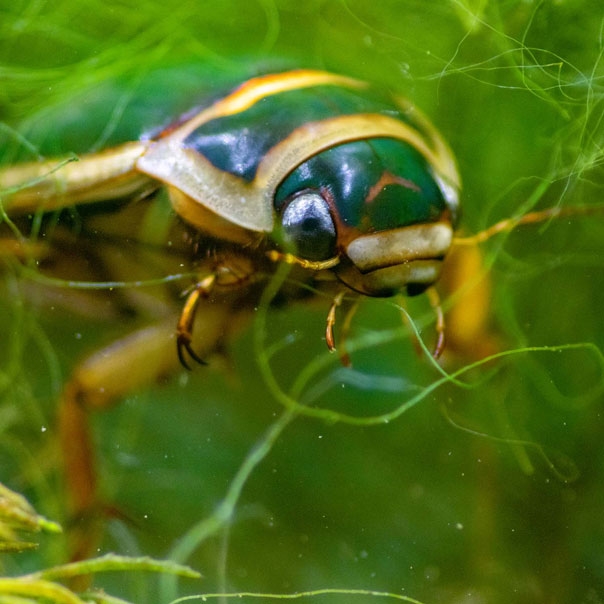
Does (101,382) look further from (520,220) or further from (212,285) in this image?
(520,220)

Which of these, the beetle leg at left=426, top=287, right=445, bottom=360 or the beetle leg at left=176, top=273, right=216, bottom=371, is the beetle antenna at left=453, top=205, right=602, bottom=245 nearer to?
the beetle leg at left=426, top=287, right=445, bottom=360

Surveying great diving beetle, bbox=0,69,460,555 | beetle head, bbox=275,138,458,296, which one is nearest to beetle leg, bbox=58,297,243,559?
great diving beetle, bbox=0,69,460,555

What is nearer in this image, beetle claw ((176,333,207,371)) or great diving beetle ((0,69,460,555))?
great diving beetle ((0,69,460,555))

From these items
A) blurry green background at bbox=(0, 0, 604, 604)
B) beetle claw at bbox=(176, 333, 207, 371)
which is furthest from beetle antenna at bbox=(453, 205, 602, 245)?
beetle claw at bbox=(176, 333, 207, 371)

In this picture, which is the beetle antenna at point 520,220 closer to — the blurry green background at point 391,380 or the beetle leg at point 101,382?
the blurry green background at point 391,380

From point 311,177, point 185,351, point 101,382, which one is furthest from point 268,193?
point 101,382

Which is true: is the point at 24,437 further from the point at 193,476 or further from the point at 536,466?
the point at 536,466

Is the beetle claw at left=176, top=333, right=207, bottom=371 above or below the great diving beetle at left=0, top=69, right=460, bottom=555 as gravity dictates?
below

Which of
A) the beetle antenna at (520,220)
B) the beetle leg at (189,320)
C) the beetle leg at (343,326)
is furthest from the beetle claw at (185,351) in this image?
the beetle antenna at (520,220)
